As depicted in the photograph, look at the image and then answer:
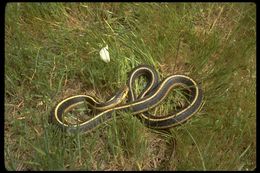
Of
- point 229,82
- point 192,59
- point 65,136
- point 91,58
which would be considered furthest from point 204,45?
point 65,136

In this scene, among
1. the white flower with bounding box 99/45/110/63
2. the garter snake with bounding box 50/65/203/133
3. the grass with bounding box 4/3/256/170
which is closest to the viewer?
the grass with bounding box 4/3/256/170

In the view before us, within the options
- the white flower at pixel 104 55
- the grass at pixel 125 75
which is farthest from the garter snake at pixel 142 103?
the white flower at pixel 104 55

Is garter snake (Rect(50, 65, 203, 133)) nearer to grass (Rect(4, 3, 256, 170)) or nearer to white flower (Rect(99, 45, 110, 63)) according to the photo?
grass (Rect(4, 3, 256, 170))

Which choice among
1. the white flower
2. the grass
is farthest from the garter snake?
the white flower

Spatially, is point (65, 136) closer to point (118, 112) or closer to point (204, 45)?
point (118, 112)

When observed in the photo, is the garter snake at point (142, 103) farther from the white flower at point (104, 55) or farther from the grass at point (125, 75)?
the white flower at point (104, 55)

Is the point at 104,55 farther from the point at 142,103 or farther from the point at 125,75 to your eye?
the point at 142,103
